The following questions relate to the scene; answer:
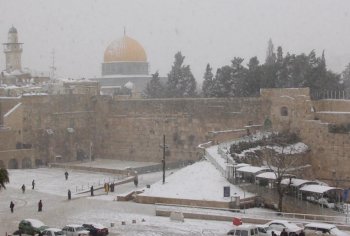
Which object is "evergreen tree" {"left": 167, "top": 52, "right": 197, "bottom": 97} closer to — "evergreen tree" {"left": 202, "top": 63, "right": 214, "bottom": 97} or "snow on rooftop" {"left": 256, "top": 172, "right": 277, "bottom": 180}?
"evergreen tree" {"left": 202, "top": 63, "right": 214, "bottom": 97}

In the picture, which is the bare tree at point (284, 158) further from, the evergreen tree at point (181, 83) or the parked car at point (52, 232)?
the evergreen tree at point (181, 83)

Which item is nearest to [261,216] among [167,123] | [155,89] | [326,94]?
[326,94]

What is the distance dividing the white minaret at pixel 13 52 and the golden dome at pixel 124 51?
487 inches

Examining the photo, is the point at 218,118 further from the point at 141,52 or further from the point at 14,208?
the point at 141,52

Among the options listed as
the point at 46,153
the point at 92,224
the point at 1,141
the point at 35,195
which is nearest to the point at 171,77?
the point at 46,153

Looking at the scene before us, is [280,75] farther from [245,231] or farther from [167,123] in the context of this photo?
[245,231]

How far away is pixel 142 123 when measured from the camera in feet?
153

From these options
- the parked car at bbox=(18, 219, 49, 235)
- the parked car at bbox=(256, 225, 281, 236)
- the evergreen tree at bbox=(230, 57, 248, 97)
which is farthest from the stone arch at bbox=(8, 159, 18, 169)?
the parked car at bbox=(256, 225, 281, 236)

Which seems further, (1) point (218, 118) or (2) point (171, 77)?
(2) point (171, 77)

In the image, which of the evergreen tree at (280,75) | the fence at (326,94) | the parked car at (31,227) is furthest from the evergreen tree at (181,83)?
the parked car at (31,227)

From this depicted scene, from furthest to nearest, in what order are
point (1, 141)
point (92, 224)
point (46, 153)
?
point (46, 153) < point (1, 141) < point (92, 224)

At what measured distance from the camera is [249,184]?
27.7 meters

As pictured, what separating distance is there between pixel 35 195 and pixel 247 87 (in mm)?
21233

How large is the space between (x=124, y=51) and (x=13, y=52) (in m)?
14.3
